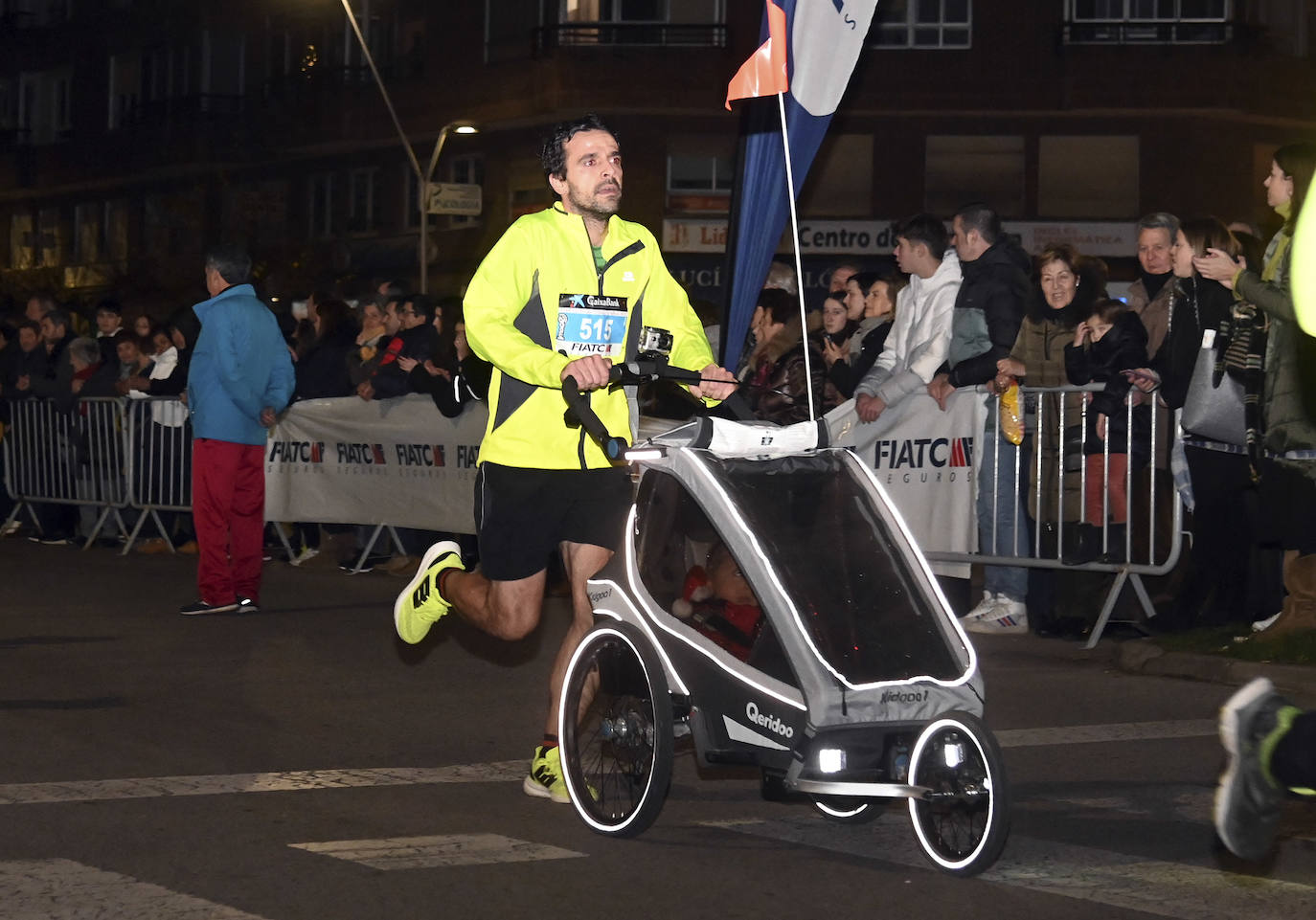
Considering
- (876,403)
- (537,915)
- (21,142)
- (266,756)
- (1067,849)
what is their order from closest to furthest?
(537,915), (1067,849), (266,756), (876,403), (21,142)

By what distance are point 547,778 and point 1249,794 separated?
7.63 ft

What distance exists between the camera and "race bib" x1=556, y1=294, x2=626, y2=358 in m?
6.42

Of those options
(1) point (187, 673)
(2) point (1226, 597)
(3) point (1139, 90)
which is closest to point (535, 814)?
(1) point (187, 673)

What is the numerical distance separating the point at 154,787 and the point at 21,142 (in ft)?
193

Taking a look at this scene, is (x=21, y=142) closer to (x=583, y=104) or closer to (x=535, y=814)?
(x=583, y=104)

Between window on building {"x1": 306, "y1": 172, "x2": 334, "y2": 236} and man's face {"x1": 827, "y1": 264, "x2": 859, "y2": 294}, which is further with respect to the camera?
window on building {"x1": 306, "y1": 172, "x2": 334, "y2": 236}

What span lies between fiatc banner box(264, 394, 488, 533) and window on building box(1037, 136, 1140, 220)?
25.4 metres

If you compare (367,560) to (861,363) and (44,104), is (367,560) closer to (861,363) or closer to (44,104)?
(861,363)

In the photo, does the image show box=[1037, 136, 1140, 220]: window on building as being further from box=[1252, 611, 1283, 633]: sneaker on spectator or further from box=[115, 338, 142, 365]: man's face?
box=[1252, 611, 1283, 633]: sneaker on spectator

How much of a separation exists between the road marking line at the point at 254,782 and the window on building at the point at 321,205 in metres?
42.8

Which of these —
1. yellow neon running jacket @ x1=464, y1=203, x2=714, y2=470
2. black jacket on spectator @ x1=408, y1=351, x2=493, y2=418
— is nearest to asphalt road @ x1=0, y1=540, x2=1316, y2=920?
yellow neon running jacket @ x1=464, y1=203, x2=714, y2=470

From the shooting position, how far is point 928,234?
11273 millimetres

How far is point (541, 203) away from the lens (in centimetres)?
4059

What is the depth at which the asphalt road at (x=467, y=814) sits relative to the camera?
515cm
